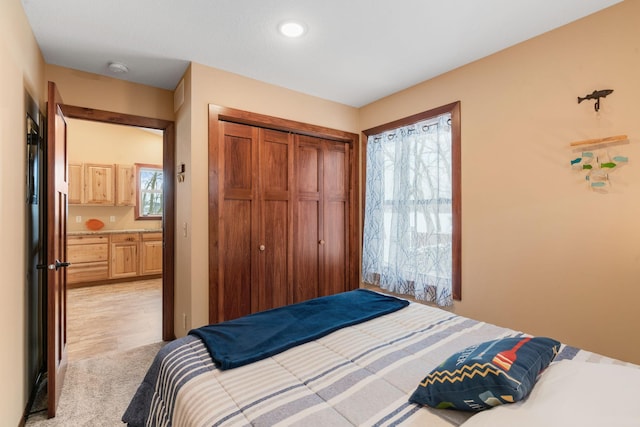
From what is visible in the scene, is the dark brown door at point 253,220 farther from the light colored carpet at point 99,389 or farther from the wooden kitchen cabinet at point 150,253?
the wooden kitchen cabinet at point 150,253

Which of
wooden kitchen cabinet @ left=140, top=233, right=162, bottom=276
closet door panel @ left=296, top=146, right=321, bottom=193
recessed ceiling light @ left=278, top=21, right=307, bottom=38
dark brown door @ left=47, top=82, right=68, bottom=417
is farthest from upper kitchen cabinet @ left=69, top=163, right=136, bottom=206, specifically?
recessed ceiling light @ left=278, top=21, right=307, bottom=38

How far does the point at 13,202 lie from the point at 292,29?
204cm

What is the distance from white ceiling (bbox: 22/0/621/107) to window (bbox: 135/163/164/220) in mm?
3726

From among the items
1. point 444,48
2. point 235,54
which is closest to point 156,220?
point 235,54

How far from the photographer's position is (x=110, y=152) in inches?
227

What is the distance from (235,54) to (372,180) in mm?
1907

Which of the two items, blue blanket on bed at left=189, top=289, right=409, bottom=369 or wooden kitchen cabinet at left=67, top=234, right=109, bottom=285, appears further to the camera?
wooden kitchen cabinet at left=67, top=234, right=109, bottom=285

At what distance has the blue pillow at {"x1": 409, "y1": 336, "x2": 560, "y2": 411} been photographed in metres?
0.95

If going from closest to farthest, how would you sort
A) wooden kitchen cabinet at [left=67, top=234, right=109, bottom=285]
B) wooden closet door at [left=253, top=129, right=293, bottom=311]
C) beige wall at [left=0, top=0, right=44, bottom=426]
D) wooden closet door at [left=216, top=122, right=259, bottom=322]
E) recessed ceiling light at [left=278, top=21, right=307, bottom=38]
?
1. beige wall at [left=0, top=0, right=44, bottom=426]
2. recessed ceiling light at [left=278, top=21, right=307, bottom=38]
3. wooden closet door at [left=216, top=122, right=259, bottom=322]
4. wooden closet door at [left=253, top=129, right=293, bottom=311]
5. wooden kitchen cabinet at [left=67, top=234, right=109, bottom=285]

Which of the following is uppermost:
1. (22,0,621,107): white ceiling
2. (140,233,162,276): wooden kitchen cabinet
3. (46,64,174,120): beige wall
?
(22,0,621,107): white ceiling

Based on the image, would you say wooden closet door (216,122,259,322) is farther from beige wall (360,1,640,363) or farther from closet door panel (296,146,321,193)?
beige wall (360,1,640,363)

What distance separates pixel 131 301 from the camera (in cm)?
454

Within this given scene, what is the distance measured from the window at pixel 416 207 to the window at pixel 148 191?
15.0 feet

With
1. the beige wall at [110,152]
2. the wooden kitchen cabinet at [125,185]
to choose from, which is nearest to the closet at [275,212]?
the beige wall at [110,152]
